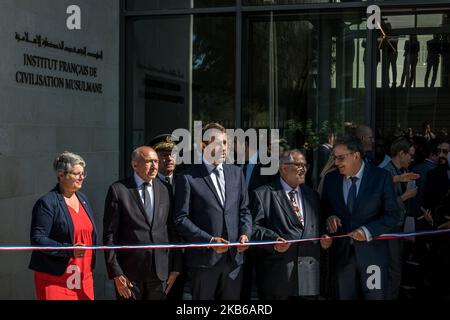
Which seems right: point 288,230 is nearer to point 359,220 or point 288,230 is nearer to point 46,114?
point 359,220

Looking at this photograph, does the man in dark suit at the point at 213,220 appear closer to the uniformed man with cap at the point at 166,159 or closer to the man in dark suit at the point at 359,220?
the uniformed man with cap at the point at 166,159

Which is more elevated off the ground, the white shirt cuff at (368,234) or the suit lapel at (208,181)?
the suit lapel at (208,181)

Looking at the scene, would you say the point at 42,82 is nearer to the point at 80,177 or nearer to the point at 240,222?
the point at 80,177

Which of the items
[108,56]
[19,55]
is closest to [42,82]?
[19,55]

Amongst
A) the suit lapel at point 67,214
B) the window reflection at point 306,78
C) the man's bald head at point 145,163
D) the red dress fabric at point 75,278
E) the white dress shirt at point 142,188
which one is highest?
the window reflection at point 306,78

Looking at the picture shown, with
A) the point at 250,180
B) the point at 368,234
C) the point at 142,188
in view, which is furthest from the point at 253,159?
the point at 368,234

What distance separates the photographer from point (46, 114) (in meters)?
7.48

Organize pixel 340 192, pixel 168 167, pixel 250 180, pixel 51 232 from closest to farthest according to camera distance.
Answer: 1. pixel 51 232
2. pixel 340 192
3. pixel 168 167
4. pixel 250 180

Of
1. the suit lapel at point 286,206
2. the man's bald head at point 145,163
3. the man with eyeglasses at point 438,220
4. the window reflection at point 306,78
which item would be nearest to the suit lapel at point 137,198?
the man's bald head at point 145,163

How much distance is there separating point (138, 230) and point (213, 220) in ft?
1.99

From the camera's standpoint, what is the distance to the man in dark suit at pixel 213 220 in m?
5.66

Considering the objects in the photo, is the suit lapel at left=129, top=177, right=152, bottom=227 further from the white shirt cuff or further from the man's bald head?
the white shirt cuff

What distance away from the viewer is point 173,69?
8.98 meters

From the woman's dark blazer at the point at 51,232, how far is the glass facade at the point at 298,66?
3775 mm
